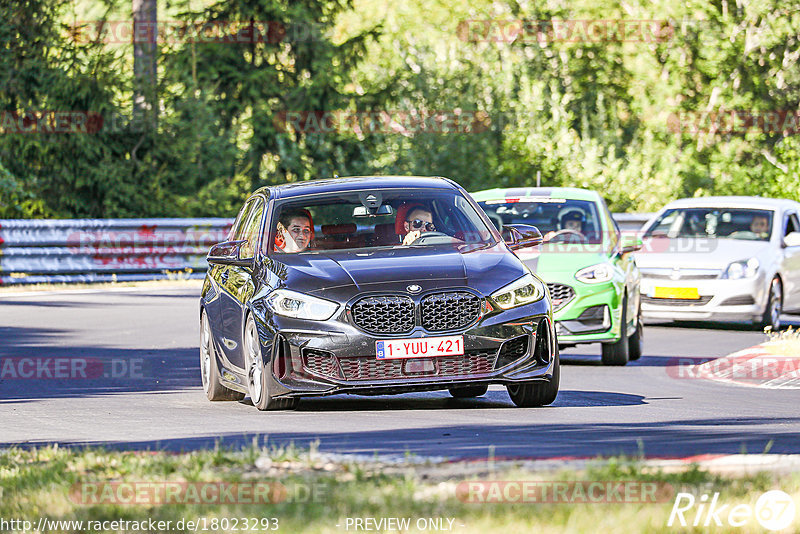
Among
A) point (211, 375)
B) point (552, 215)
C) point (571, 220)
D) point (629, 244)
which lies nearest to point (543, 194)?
point (552, 215)

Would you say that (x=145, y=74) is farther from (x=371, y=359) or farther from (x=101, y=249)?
(x=371, y=359)

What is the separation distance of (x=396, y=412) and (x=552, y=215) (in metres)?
6.23

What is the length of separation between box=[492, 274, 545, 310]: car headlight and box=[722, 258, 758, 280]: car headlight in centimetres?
937

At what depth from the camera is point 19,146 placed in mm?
33375

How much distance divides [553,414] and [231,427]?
213cm

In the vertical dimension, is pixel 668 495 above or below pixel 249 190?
above

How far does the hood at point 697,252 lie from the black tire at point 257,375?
31.8 ft

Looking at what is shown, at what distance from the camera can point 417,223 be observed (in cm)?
1153

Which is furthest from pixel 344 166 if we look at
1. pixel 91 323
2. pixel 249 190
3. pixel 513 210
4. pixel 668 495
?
pixel 668 495

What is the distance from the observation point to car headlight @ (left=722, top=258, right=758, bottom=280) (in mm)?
19625

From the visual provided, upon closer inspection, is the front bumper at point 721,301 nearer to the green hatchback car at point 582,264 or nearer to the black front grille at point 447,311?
the green hatchback car at point 582,264

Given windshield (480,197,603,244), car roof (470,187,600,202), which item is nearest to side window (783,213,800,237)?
car roof (470,187,600,202)

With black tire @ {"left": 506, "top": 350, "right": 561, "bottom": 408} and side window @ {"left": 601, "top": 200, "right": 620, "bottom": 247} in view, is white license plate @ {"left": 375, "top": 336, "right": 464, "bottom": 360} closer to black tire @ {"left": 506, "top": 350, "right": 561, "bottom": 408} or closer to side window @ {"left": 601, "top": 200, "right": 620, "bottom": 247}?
black tire @ {"left": 506, "top": 350, "right": 561, "bottom": 408}

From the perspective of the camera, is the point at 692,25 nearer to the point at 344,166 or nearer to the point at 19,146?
the point at 344,166
